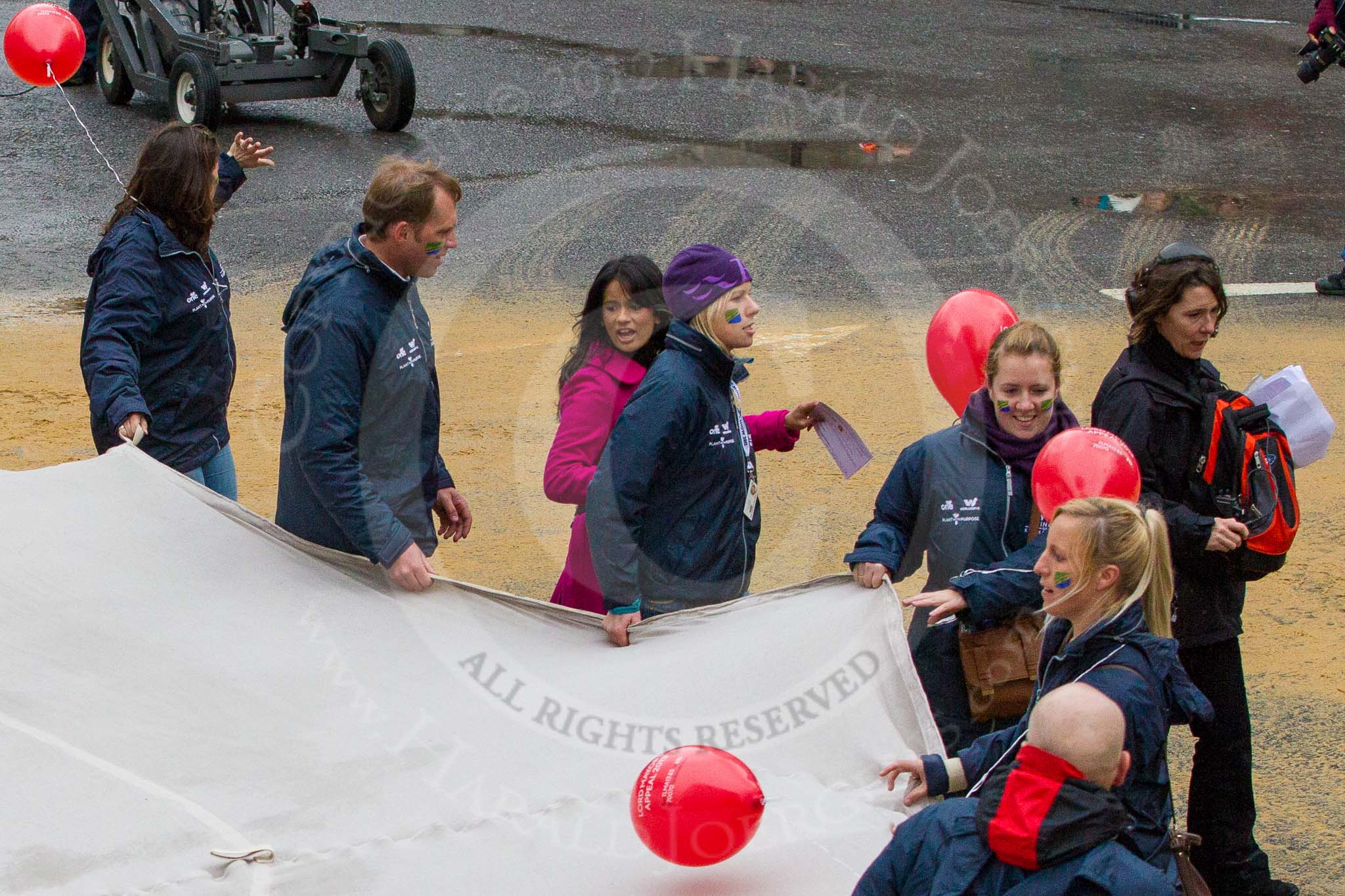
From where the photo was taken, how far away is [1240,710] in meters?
4.02

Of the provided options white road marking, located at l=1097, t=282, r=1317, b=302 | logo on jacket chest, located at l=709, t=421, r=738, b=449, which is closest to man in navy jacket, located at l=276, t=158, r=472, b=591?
logo on jacket chest, located at l=709, t=421, r=738, b=449

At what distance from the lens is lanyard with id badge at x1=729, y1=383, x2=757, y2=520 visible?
4.02 metres

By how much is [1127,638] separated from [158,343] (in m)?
3.03

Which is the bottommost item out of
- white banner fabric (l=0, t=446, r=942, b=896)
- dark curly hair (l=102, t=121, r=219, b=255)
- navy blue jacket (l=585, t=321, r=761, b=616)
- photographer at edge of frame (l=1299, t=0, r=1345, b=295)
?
white banner fabric (l=0, t=446, r=942, b=896)

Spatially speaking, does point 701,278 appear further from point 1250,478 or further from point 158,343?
point 158,343

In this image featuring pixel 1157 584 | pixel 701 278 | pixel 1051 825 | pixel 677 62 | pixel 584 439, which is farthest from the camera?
pixel 677 62

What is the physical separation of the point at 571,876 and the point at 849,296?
667 cm

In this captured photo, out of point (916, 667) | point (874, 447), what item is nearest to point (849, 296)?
point (874, 447)

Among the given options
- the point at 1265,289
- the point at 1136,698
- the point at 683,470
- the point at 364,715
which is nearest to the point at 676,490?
the point at 683,470

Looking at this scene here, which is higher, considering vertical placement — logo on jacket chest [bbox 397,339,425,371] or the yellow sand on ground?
logo on jacket chest [bbox 397,339,425,371]

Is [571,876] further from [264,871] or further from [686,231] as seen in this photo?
[686,231]

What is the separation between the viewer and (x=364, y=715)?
134 inches

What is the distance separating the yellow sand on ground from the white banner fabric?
1.22ft

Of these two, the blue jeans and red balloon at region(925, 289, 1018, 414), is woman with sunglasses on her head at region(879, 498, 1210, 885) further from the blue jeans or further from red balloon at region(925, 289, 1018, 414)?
the blue jeans
